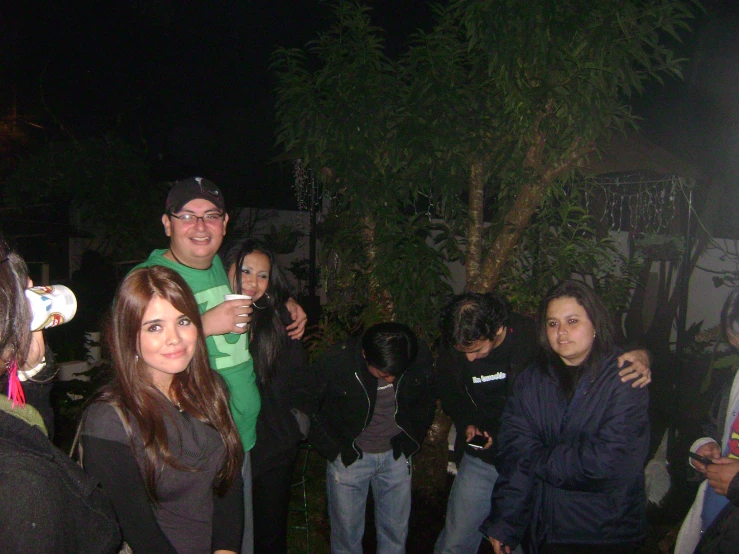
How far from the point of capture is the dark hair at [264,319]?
9.12 feet

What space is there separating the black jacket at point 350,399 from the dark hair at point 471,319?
14.4 inches

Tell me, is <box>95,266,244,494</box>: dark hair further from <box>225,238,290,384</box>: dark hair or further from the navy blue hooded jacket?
the navy blue hooded jacket

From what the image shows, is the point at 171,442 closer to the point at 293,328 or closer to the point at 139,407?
the point at 139,407

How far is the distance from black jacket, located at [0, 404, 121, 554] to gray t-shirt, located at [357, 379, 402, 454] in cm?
203

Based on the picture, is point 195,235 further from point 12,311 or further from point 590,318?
point 590,318

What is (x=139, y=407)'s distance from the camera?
5.54 feet

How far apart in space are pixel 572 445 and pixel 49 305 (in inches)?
81.7

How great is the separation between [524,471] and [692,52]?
4.59 m

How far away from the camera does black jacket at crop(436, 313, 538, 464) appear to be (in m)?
2.94

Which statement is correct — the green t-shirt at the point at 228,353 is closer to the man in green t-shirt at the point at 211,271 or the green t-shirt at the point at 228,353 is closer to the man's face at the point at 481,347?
the man in green t-shirt at the point at 211,271

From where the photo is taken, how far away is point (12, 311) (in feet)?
3.63

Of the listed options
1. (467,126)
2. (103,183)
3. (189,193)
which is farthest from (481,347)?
(103,183)

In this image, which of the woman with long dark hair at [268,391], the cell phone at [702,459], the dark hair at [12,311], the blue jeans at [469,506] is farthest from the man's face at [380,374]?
the dark hair at [12,311]

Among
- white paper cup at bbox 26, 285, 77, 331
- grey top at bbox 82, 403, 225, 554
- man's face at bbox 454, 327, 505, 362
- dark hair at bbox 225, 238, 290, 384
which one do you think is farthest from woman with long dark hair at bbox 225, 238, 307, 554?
white paper cup at bbox 26, 285, 77, 331
